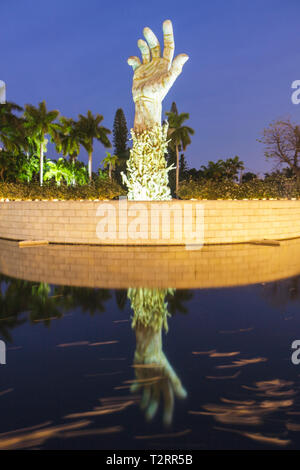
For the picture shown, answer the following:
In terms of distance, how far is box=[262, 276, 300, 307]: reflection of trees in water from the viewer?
6910 mm

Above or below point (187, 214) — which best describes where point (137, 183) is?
above

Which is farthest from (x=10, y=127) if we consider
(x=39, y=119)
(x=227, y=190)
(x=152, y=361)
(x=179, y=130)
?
(x=152, y=361)

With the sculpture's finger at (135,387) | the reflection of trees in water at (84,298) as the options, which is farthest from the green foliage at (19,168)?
the sculpture's finger at (135,387)

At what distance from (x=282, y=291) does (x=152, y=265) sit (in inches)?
141

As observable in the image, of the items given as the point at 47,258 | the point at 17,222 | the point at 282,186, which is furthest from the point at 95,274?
the point at 282,186

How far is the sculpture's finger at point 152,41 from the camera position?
17.0 m

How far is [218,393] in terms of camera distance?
11.8 ft

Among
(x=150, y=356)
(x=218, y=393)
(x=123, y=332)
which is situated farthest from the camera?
(x=123, y=332)

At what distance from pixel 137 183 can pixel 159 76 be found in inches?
189

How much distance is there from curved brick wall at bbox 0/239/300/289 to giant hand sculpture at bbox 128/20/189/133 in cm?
673

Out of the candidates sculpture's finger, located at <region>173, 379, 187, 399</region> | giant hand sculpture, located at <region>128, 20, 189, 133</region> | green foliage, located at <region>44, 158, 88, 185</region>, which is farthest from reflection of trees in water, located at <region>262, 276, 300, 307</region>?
green foliage, located at <region>44, 158, 88, 185</region>

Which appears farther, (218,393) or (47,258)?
(47,258)
